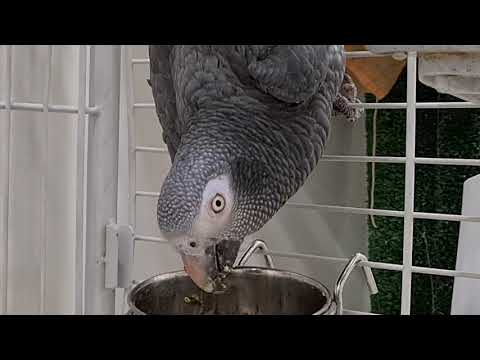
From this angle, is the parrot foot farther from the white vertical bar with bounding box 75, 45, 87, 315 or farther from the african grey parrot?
the white vertical bar with bounding box 75, 45, 87, 315

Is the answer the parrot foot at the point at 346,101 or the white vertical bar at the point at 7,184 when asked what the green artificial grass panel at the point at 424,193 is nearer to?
the parrot foot at the point at 346,101

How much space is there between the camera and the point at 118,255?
805 millimetres

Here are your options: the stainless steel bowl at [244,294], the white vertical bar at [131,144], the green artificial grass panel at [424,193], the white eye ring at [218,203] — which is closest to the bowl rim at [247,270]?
the stainless steel bowl at [244,294]

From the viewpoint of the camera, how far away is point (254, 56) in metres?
0.59

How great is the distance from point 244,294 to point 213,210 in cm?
15

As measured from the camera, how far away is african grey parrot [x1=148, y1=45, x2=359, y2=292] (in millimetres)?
599

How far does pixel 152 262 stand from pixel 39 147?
41 cm

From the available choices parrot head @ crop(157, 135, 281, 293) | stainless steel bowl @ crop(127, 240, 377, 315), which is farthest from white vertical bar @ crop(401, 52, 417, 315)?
parrot head @ crop(157, 135, 281, 293)

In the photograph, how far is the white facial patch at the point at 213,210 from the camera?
61cm

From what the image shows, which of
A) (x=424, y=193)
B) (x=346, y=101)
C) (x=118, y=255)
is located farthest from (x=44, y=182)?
(x=424, y=193)

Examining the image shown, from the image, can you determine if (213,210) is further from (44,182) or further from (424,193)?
(424,193)

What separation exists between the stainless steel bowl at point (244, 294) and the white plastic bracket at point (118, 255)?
16 centimetres
